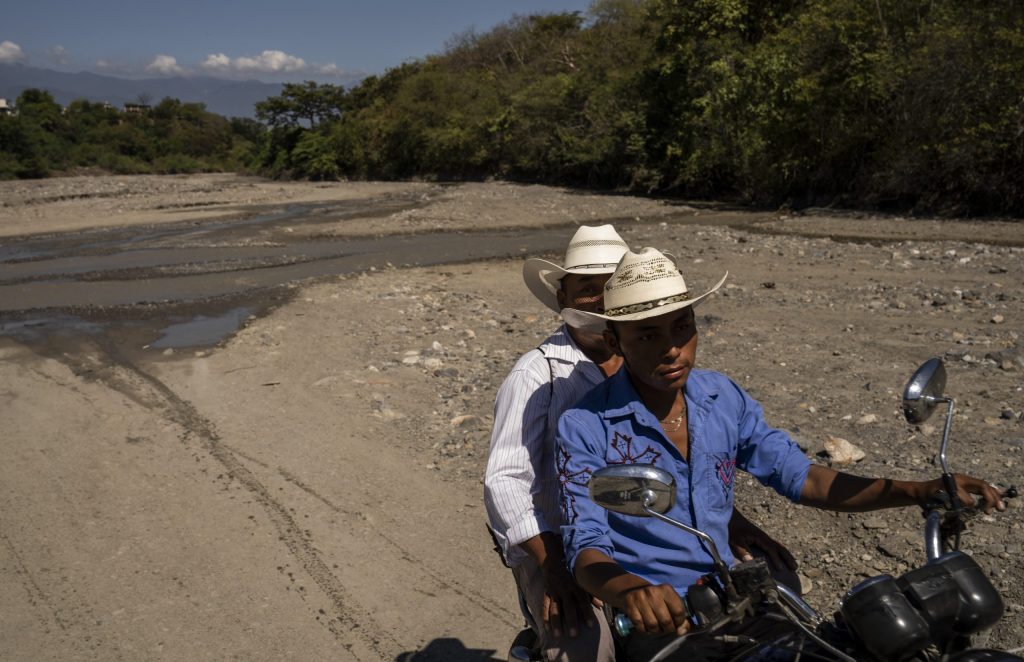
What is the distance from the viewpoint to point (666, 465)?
2.50 meters

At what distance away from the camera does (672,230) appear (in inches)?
800

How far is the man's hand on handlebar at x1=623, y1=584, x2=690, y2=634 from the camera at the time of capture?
2.05 meters

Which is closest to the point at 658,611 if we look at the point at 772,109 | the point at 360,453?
the point at 360,453

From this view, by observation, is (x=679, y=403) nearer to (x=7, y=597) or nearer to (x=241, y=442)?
(x=7, y=597)

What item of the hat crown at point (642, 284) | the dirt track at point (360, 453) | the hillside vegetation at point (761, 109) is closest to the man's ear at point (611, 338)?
the hat crown at point (642, 284)

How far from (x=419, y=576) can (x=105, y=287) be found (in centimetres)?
1272

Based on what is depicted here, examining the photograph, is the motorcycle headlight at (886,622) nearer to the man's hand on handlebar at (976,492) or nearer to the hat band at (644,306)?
the man's hand on handlebar at (976,492)

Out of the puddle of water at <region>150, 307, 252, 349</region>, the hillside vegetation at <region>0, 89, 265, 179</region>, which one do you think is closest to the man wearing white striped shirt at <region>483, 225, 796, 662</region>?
the puddle of water at <region>150, 307, 252, 349</region>

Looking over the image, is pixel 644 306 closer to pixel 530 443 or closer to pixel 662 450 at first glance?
pixel 662 450

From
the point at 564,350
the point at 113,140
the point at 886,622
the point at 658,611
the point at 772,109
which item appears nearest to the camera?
the point at 886,622

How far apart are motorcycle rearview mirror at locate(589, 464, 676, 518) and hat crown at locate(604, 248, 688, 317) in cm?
68

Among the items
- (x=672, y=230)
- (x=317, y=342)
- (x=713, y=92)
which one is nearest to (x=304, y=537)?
(x=317, y=342)

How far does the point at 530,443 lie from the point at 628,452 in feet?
1.76

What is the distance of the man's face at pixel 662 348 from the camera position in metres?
2.47
